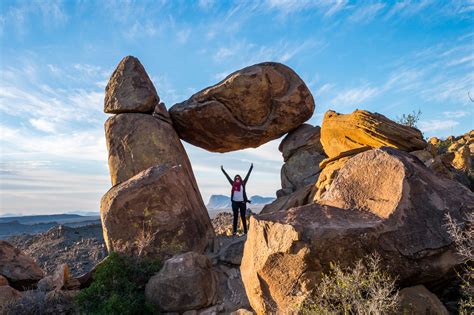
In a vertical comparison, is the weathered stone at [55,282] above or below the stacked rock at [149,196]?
below

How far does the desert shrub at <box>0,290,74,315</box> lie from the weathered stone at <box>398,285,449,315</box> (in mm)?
6589

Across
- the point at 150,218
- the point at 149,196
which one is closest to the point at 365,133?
the point at 149,196

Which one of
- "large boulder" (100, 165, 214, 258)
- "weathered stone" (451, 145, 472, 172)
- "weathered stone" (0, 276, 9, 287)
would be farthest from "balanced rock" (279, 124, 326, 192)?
"weathered stone" (0, 276, 9, 287)

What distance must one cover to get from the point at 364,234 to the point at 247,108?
31.9 feet

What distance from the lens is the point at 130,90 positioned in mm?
14695

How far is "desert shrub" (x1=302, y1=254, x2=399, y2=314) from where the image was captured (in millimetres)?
4941

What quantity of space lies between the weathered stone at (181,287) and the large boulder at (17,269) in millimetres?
3839

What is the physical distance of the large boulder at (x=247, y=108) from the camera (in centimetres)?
1445

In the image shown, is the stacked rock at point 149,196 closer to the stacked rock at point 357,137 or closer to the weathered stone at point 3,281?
the weathered stone at point 3,281

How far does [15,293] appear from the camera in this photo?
8.76 metres

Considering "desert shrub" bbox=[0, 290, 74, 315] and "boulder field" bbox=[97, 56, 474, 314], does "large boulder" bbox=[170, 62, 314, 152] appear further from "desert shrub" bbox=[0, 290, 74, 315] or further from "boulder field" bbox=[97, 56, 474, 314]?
"desert shrub" bbox=[0, 290, 74, 315]

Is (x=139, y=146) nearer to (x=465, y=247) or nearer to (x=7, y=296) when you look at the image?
(x=7, y=296)

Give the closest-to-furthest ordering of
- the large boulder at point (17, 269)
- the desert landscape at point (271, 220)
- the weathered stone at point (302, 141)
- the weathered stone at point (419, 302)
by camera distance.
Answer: the weathered stone at point (419, 302) → the desert landscape at point (271, 220) → the large boulder at point (17, 269) → the weathered stone at point (302, 141)

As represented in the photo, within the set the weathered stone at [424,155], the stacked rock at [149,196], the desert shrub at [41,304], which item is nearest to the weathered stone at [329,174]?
the weathered stone at [424,155]
